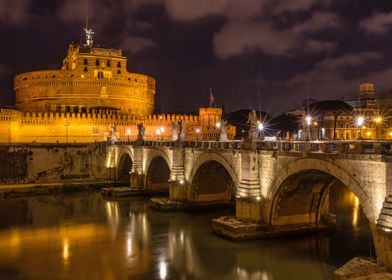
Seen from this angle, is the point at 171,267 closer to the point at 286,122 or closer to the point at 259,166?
the point at 259,166

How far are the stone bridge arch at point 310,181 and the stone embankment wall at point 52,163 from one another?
100 ft

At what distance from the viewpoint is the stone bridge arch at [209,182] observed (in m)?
28.8

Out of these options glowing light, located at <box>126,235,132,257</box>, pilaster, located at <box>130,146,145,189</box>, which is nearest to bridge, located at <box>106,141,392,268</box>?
pilaster, located at <box>130,146,145,189</box>

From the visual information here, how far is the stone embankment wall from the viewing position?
4628 centimetres

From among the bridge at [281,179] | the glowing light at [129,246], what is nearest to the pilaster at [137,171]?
the bridge at [281,179]

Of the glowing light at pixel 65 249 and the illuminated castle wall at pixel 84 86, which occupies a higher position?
the illuminated castle wall at pixel 84 86

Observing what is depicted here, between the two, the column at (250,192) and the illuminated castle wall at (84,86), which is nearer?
the column at (250,192)

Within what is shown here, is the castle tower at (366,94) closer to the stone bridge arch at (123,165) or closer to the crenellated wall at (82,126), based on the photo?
the crenellated wall at (82,126)

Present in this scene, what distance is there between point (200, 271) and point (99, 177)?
111ft

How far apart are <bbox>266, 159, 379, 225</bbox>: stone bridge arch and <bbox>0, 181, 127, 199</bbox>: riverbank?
26.0 m

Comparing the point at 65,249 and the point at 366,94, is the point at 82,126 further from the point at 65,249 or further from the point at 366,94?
the point at 366,94

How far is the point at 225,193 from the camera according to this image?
31422 millimetres

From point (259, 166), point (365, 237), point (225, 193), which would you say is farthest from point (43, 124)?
point (365, 237)

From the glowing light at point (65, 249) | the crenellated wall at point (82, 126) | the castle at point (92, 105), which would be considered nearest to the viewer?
the glowing light at point (65, 249)
